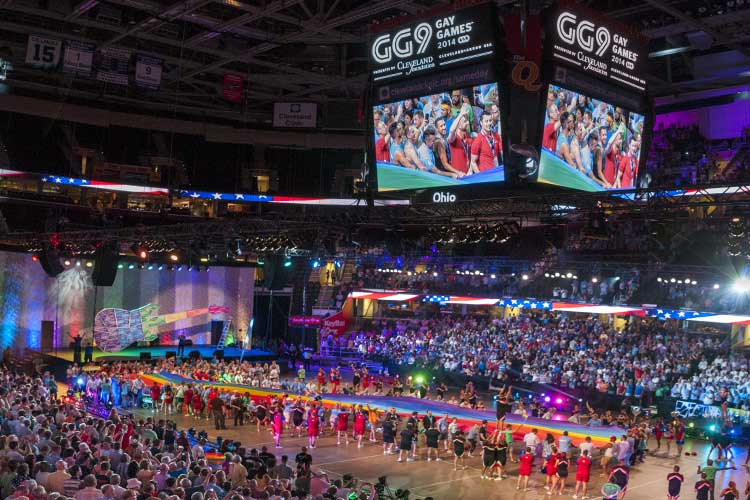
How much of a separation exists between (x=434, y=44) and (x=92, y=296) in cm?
3060

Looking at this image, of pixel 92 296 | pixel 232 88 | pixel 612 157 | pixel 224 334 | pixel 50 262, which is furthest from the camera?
pixel 224 334

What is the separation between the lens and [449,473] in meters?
20.1

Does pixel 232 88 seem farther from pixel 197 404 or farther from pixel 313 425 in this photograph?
pixel 313 425

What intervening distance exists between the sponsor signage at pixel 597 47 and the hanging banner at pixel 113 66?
51.3 feet

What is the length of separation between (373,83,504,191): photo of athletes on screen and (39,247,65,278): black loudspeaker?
23.7 m

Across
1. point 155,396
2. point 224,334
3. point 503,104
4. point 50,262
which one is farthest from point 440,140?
point 224,334

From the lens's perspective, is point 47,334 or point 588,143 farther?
point 47,334

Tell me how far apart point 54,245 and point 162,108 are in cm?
1110

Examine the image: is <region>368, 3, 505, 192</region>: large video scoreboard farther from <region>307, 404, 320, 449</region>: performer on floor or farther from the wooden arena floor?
<region>307, 404, 320, 449</region>: performer on floor

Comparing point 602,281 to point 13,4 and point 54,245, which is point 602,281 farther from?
point 13,4

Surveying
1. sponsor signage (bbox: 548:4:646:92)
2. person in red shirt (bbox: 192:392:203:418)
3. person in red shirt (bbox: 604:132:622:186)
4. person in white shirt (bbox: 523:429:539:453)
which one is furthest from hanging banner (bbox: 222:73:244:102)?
person in red shirt (bbox: 604:132:622:186)

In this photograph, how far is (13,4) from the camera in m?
22.5

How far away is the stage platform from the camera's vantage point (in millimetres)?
35938

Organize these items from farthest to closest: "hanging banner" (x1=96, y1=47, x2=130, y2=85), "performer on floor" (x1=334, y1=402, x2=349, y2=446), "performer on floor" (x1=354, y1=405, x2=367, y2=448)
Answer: "performer on floor" (x1=334, y1=402, x2=349, y2=446), "performer on floor" (x1=354, y1=405, x2=367, y2=448), "hanging banner" (x1=96, y1=47, x2=130, y2=85)
